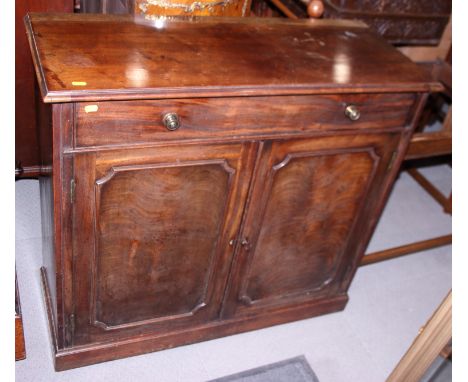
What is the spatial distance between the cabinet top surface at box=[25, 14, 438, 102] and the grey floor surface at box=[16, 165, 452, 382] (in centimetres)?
114

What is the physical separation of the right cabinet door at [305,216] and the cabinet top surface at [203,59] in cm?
22

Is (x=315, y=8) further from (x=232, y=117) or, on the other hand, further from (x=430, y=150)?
(x=430, y=150)

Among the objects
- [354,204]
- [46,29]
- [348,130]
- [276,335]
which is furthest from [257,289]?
[46,29]

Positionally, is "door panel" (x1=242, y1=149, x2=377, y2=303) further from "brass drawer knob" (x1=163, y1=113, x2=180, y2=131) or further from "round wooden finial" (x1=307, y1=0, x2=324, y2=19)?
"round wooden finial" (x1=307, y1=0, x2=324, y2=19)

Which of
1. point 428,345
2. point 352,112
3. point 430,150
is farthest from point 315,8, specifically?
point 428,345

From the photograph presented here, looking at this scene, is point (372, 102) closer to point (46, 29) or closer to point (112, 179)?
point (112, 179)

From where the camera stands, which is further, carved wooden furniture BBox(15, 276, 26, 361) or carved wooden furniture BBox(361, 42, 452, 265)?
carved wooden furniture BBox(361, 42, 452, 265)

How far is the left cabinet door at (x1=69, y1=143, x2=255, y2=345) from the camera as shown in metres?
1.65

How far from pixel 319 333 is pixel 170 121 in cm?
134

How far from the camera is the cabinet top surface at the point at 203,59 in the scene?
4.89ft

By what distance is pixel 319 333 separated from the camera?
245 centimetres

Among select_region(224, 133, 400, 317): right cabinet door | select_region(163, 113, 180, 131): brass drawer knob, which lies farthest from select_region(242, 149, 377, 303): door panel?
select_region(163, 113, 180, 131): brass drawer knob

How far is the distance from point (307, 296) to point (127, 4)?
141 centimetres

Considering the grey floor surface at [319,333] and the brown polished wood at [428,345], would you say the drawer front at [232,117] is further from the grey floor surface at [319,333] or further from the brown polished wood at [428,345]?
the grey floor surface at [319,333]
